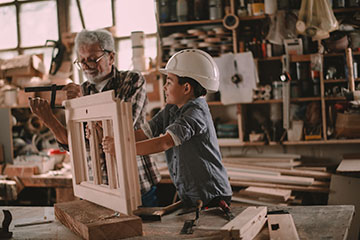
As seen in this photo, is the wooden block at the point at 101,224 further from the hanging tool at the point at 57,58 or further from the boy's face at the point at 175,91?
the hanging tool at the point at 57,58

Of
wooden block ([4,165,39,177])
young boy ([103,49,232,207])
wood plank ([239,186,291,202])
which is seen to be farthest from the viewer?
wooden block ([4,165,39,177])

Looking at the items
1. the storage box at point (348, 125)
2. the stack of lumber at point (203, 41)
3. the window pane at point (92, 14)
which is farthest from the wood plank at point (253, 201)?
the window pane at point (92, 14)

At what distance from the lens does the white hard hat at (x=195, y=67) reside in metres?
2.22

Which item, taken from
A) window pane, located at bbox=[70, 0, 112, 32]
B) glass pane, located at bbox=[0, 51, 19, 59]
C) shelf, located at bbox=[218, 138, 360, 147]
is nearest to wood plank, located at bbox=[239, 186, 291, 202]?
shelf, located at bbox=[218, 138, 360, 147]

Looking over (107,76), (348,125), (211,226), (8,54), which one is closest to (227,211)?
(211,226)

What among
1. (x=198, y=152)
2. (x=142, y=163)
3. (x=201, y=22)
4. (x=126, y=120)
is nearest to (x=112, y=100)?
(x=126, y=120)

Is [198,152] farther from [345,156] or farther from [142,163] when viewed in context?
[345,156]

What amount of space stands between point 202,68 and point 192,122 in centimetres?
35

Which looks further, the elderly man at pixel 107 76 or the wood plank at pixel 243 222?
the elderly man at pixel 107 76

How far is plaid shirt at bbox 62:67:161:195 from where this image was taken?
2.51 m

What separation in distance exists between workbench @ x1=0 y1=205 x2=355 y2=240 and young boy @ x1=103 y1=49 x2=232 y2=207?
15 centimetres

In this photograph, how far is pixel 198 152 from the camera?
2145 millimetres

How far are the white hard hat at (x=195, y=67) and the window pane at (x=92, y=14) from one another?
3287 millimetres

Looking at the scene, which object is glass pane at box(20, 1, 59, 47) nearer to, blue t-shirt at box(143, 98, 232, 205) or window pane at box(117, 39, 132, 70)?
window pane at box(117, 39, 132, 70)
